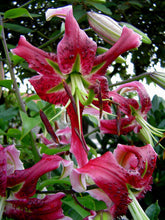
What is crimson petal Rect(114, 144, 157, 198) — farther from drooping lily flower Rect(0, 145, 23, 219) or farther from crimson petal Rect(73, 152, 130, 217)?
drooping lily flower Rect(0, 145, 23, 219)

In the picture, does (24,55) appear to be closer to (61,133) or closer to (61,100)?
(61,100)

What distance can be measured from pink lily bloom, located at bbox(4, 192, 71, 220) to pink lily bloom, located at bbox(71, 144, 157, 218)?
0.06 meters

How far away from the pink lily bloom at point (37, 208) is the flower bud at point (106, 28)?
346 millimetres

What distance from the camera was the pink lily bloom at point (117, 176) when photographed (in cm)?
37

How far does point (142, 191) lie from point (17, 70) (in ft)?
2.27

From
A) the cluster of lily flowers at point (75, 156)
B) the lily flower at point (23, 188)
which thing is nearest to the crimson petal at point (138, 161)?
the cluster of lily flowers at point (75, 156)

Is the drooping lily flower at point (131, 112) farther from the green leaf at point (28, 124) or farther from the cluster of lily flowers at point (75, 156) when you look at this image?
the green leaf at point (28, 124)

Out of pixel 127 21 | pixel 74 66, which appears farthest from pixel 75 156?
pixel 127 21

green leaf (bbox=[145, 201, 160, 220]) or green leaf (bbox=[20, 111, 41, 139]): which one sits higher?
green leaf (bbox=[20, 111, 41, 139])

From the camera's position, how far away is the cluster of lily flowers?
1.31 feet

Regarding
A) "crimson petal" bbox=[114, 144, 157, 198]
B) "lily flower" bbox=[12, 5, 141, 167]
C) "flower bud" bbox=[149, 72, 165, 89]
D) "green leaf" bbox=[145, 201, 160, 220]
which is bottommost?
"green leaf" bbox=[145, 201, 160, 220]

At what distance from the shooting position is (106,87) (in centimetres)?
51

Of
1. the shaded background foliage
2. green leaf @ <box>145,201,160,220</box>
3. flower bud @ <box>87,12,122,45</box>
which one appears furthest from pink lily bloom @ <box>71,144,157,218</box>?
the shaded background foliage

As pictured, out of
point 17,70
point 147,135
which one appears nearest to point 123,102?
point 147,135
